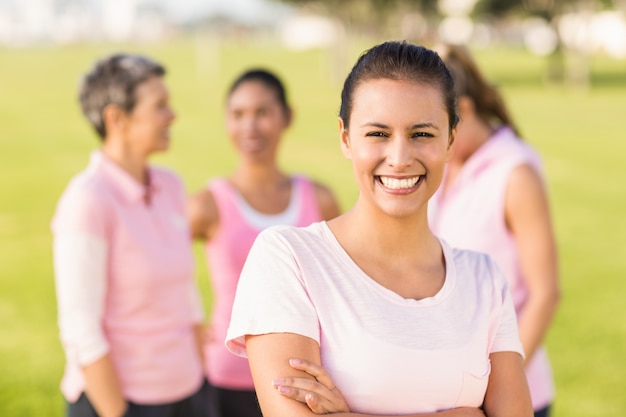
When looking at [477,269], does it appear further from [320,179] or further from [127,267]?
[320,179]

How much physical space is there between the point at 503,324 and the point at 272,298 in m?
0.74

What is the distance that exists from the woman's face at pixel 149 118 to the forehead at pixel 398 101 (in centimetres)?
221

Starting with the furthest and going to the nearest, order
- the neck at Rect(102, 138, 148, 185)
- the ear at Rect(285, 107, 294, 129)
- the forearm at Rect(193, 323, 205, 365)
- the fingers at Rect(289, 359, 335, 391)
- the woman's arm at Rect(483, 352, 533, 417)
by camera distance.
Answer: the ear at Rect(285, 107, 294, 129)
the forearm at Rect(193, 323, 205, 365)
the neck at Rect(102, 138, 148, 185)
the woman's arm at Rect(483, 352, 533, 417)
the fingers at Rect(289, 359, 335, 391)

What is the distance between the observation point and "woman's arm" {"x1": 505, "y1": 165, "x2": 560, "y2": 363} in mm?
3803

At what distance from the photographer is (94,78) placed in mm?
4395

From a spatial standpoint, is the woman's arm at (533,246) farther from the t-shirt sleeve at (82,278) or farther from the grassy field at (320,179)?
the grassy field at (320,179)

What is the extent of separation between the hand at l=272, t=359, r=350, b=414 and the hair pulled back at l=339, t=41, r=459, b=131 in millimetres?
735

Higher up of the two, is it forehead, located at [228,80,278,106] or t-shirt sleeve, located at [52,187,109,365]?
forehead, located at [228,80,278,106]

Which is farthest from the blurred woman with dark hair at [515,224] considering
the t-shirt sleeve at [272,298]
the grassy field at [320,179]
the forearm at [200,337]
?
the grassy field at [320,179]

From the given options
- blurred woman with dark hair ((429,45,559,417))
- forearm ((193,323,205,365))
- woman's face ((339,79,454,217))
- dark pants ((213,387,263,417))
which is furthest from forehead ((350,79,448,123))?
dark pants ((213,387,263,417))

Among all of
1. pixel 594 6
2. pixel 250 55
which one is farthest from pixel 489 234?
pixel 250 55

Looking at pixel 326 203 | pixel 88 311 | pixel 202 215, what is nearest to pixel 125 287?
pixel 88 311

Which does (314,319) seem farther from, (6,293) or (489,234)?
(6,293)

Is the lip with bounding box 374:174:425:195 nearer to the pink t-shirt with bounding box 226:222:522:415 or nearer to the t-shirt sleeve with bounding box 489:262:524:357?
the pink t-shirt with bounding box 226:222:522:415
